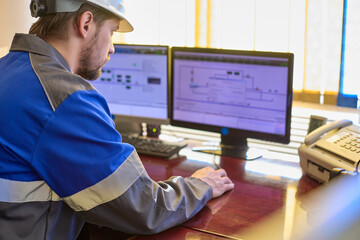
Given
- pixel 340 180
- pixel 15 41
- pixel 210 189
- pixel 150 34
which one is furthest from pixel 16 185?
pixel 150 34

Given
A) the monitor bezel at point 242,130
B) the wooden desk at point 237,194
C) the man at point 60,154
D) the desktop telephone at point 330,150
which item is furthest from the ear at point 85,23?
the desktop telephone at point 330,150

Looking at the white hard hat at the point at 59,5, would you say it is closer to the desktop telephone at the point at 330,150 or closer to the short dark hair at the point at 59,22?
the short dark hair at the point at 59,22

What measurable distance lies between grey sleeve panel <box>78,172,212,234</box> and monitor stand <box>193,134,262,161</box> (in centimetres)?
68

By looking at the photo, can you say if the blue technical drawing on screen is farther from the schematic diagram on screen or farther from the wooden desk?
the wooden desk

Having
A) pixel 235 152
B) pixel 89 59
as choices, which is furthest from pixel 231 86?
pixel 89 59

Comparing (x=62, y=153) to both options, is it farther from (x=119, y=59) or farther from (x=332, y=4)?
(x=332, y=4)

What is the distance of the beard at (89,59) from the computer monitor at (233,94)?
0.71 meters

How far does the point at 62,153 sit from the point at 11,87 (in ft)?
0.73

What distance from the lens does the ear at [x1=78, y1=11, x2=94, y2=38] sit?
53.2 inches

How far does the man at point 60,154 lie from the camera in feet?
3.84

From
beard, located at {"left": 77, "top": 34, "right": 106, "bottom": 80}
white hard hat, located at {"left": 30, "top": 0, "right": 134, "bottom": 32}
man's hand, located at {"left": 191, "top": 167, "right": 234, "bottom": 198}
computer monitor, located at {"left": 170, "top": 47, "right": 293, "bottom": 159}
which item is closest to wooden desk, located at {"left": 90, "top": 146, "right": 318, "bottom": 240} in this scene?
man's hand, located at {"left": 191, "top": 167, "right": 234, "bottom": 198}

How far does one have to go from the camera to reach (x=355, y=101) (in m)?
2.59

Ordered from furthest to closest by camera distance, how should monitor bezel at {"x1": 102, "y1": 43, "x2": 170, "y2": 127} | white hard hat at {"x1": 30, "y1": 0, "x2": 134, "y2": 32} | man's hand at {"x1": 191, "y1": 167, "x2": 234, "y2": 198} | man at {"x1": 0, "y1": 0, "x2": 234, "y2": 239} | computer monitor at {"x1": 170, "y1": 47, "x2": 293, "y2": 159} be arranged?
monitor bezel at {"x1": 102, "y1": 43, "x2": 170, "y2": 127} < computer monitor at {"x1": 170, "y1": 47, "x2": 293, "y2": 159} < man's hand at {"x1": 191, "y1": 167, "x2": 234, "y2": 198} < white hard hat at {"x1": 30, "y1": 0, "x2": 134, "y2": 32} < man at {"x1": 0, "y1": 0, "x2": 234, "y2": 239}

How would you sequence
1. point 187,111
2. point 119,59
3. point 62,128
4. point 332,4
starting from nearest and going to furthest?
point 62,128 < point 187,111 < point 119,59 < point 332,4
